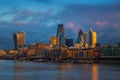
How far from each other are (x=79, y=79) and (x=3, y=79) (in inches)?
629

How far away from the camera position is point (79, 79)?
265ft

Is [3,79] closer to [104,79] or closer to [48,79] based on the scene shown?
[48,79]

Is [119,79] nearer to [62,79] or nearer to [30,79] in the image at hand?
[62,79]

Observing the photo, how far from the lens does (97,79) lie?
8012 centimetres

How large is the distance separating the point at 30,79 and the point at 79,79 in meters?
10.4

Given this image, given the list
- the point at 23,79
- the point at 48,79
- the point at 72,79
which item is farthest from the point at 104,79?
the point at 23,79

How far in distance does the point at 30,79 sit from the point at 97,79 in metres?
14.1

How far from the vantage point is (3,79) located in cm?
7812

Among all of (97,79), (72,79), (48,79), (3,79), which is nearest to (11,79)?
(3,79)

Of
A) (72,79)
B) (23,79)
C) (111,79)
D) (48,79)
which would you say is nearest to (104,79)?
(111,79)

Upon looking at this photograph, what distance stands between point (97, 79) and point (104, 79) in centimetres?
170

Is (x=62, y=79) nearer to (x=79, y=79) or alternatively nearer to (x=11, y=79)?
(x=79, y=79)

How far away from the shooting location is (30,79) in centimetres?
7925

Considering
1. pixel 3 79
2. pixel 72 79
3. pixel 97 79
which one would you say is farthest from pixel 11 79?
pixel 97 79
